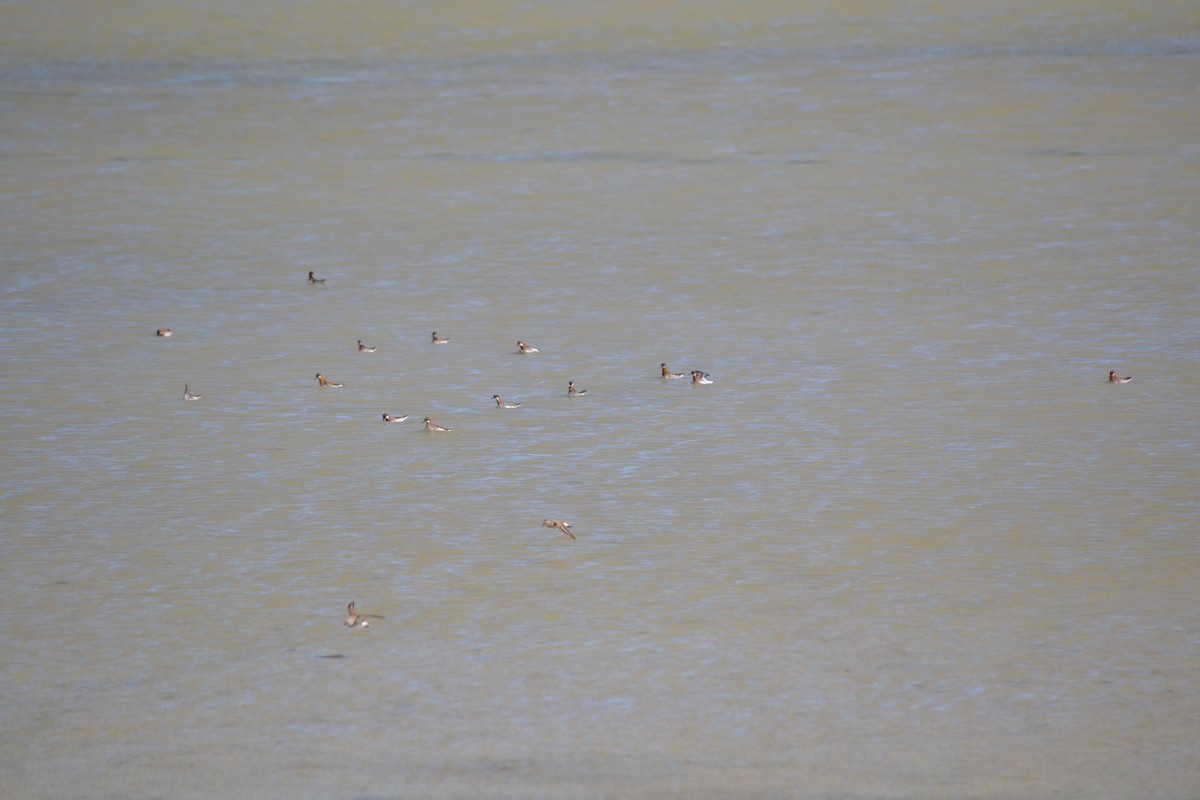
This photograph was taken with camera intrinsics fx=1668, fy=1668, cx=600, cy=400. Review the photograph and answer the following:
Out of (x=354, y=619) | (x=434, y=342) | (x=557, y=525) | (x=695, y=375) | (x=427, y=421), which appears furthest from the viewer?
(x=434, y=342)

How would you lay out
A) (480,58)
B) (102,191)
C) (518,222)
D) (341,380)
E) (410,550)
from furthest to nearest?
(480,58), (102,191), (518,222), (341,380), (410,550)

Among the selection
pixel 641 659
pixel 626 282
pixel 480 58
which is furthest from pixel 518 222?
pixel 641 659

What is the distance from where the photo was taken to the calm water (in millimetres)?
4066

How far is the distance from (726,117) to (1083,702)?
7331 mm

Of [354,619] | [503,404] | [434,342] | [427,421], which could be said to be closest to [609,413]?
[503,404]

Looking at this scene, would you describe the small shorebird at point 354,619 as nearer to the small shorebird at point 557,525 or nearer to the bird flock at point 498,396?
the small shorebird at point 557,525

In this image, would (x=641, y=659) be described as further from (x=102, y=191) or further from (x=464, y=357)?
(x=102, y=191)

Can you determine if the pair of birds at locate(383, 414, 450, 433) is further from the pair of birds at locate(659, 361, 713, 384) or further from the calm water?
the pair of birds at locate(659, 361, 713, 384)

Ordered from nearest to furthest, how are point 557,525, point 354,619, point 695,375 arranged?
1. point 354,619
2. point 557,525
3. point 695,375

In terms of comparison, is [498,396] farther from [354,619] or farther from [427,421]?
[354,619]

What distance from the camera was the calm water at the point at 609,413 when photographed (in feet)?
13.3

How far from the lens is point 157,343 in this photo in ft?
24.5

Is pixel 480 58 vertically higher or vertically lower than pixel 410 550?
higher

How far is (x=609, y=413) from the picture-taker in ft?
21.4
